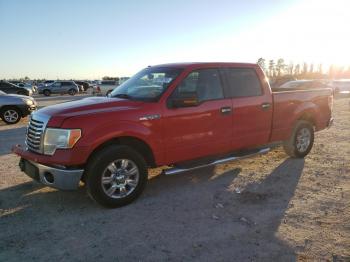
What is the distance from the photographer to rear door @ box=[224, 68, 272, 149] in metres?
5.98

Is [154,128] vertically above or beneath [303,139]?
above

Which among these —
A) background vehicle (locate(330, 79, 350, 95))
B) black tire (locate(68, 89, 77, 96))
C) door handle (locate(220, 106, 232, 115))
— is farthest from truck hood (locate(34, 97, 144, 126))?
black tire (locate(68, 89, 77, 96))

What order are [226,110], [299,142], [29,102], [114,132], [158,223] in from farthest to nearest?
[29,102] < [299,142] < [226,110] < [114,132] < [158,223]

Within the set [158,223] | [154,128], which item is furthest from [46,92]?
[158,223]

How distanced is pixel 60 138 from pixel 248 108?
324 centimetres

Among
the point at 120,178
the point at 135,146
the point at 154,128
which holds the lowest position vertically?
the point at 120,178

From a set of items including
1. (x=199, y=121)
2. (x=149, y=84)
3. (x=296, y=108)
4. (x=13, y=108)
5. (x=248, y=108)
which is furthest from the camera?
(x=13, y=108)

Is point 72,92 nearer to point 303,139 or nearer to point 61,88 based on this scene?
point 61,88

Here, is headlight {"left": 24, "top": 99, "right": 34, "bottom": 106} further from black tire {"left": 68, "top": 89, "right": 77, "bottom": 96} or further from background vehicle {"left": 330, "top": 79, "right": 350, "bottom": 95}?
black tire {"left": 68, "top": 89, "right": 77, "bottom": 96}

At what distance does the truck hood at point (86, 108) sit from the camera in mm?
4547

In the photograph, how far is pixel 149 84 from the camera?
18.5 ft

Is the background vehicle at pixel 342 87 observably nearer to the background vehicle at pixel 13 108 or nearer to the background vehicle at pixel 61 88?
the background vehicle at pixel 13 108

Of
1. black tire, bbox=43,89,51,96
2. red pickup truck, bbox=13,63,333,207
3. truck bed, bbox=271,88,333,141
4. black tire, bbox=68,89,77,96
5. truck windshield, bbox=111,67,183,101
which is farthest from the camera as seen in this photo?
black tire, bbox=68,89,77,96

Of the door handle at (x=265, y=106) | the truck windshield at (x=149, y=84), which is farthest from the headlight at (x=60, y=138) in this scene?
the door handle at (x=265, y=106)
